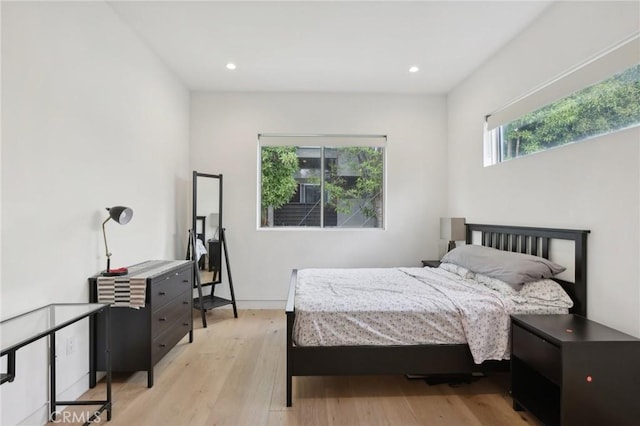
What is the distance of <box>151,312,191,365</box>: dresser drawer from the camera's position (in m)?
2.44

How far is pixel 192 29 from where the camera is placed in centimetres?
289

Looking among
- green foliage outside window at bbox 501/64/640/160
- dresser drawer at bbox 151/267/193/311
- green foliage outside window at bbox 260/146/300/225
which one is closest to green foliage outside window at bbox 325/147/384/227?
green foliage outside window at bbox 260/146/300/225

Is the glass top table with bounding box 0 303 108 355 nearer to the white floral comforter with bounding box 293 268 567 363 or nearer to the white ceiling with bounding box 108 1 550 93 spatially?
the white floral comforter with bounding box 293 268 567 363

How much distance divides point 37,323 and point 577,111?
3.74 metres

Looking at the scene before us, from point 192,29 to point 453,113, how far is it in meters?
→ 3.29

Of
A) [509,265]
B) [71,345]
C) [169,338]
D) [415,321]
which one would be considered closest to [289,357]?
[415,321]

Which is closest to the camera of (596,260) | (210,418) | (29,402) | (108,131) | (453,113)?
(29,402)

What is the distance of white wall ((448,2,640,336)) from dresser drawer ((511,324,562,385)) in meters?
0.60

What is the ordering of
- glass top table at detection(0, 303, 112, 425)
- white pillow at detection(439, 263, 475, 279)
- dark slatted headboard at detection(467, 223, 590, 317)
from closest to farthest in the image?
1. glass top table at detection(0, 303, 112, 425)
2. dark slatted headboard at detection(467, 223, 590, 317)
3. white pillow at detection(439, 263, 475, 279)

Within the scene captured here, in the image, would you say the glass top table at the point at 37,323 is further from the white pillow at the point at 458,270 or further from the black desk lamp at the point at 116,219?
the white pillow at the point at 458,270

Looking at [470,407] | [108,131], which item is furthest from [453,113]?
[108,131]

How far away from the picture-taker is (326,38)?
302 centimetres

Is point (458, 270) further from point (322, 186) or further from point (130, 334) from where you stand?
point (130, 334)

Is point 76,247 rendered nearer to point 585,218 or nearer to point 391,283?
point 391,283
